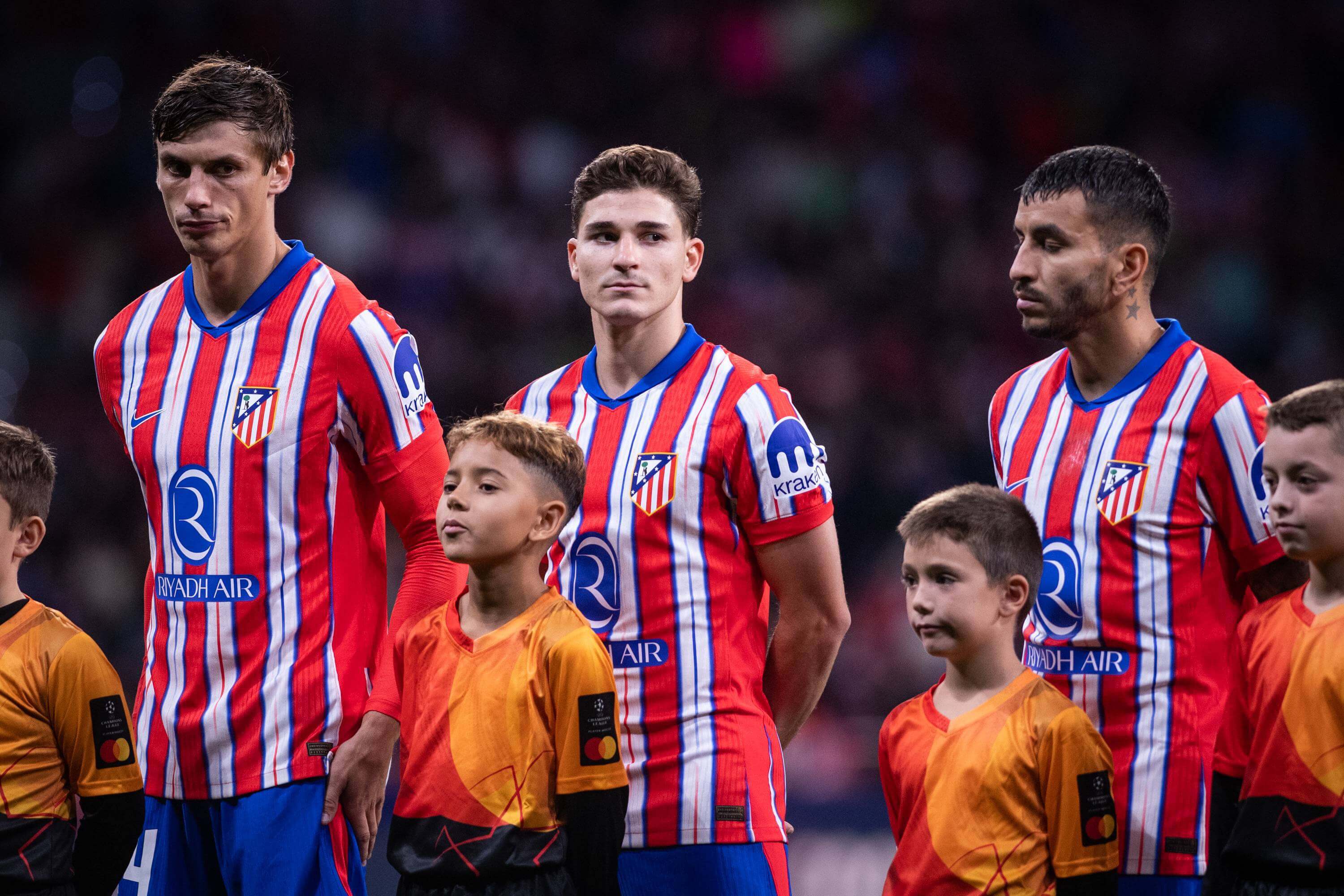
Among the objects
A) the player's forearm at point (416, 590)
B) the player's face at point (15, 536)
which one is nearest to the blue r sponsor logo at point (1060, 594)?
the player's forearm at point (416, 590)

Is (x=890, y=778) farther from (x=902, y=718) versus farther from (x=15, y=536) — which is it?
(x=15, y=536)

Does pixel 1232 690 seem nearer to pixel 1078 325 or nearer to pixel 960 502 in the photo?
pixel 960 502

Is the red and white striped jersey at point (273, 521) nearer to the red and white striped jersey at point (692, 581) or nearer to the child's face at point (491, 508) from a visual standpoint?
the child's face at point (491, 508)

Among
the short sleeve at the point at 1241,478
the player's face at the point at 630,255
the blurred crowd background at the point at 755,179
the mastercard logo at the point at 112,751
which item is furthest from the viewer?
the blurred crowd background at the point at 755,179

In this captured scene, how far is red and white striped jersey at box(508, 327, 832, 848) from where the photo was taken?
9.60ft

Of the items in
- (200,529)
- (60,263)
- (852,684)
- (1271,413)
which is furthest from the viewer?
(60,263)

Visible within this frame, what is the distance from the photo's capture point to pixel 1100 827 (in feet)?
8.70

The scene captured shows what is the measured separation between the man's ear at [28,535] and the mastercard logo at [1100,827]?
6.70ft

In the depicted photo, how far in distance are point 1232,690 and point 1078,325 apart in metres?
0.80

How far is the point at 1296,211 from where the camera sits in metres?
9.90

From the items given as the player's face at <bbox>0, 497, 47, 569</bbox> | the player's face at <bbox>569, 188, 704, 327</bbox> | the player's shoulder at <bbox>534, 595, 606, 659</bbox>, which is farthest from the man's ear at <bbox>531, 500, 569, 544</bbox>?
the player's face at <bbox>0, 497, 47, 569</bbox>

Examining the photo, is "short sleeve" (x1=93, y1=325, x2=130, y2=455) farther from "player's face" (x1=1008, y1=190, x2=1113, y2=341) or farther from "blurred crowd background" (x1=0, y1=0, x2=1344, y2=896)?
"blurred crowd background" (x1=0, y1=0, x2=1344, y2=896)

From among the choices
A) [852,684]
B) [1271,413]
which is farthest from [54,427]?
[1271,413]

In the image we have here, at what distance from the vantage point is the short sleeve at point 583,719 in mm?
2580
